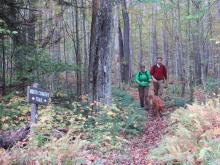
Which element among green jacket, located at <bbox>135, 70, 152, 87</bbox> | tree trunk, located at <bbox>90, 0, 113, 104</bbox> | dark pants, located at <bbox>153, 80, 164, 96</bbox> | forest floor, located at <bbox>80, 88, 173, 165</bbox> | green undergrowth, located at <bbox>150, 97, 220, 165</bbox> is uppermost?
tree trunk, located at <bbox>90, 0, 113, 104</bbox>

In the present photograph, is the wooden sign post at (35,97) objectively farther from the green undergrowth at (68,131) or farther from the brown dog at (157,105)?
the brown dog at (157,105)

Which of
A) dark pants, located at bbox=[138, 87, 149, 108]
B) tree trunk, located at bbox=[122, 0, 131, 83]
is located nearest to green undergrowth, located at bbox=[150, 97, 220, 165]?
dark pants, located at bbox=[138, 87, 149, 108]

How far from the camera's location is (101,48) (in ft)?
35.4

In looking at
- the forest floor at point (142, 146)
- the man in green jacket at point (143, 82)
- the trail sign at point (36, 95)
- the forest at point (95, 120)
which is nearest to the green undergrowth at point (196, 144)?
the forest at point (95, 120)

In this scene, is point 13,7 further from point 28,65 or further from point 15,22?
point 28,65

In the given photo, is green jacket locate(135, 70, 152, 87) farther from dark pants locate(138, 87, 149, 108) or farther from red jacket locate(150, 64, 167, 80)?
red jacket locate(150, 64, 167, 80)

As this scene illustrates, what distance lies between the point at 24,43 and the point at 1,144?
648 cm

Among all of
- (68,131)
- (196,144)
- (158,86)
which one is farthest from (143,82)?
(68,131)

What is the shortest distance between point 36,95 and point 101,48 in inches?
156

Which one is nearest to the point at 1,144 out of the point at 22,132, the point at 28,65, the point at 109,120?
the point at 22,132

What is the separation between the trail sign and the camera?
7.07 metres

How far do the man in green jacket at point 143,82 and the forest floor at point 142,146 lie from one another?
105cm

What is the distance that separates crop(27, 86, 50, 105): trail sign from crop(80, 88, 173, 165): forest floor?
1.59m

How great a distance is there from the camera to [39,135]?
23.0 feet
